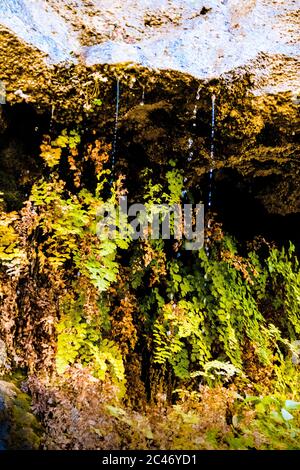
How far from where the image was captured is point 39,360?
3.71m

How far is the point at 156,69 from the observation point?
3.49 metres

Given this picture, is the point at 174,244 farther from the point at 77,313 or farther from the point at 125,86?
the point at 125,86

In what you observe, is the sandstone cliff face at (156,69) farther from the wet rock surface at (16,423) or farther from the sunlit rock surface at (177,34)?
the wet rock surface at (16,423)

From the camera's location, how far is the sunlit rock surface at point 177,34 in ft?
11.4

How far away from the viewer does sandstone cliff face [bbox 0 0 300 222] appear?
11.2 feet

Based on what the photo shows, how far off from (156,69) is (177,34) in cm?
42

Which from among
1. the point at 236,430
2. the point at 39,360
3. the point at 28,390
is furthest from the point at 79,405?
the point at 236,430

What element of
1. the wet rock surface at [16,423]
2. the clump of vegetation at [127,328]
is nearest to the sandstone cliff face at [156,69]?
the clump of vegetation at [127,328]

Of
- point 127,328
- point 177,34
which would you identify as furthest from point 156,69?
point 127,328

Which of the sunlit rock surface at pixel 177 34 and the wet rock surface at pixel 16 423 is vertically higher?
the sunlit rock surface at pixel 177 34

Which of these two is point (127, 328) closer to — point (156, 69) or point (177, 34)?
point (156, 69)

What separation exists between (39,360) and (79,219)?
123 cm

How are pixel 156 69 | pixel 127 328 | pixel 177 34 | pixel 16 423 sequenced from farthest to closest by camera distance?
pixel 127 328 < pixel 177 34 < pixel 156 69 < pixel 16 423

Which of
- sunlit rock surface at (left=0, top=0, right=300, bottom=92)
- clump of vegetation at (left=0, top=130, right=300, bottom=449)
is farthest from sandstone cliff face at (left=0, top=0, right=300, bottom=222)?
clump of vegetation at (left=0, top=130, right=300, bottom=449)
